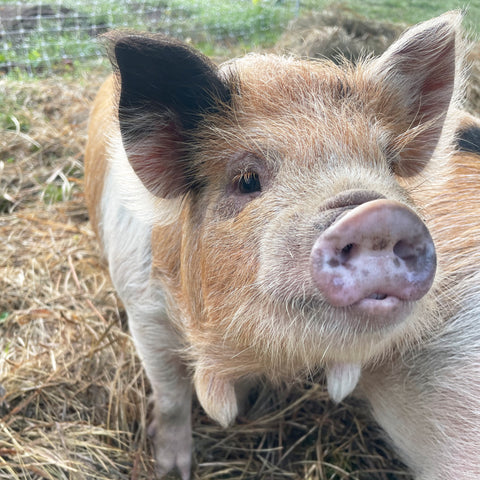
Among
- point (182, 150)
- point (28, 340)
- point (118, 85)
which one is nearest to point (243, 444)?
point (28, 340)

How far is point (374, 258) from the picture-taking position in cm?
146

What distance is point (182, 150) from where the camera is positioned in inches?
84.2

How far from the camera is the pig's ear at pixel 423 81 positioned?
2125 mm

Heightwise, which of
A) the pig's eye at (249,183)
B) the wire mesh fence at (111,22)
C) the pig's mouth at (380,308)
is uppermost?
the pig's eye at (249,183)

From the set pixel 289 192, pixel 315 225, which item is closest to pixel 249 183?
pixel 289 192

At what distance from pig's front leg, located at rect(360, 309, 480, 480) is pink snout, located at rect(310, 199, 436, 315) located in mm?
831

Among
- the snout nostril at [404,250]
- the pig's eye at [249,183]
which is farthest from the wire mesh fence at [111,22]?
the snout nostril at [404,250]

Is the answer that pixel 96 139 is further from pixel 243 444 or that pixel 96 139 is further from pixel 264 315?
pixel 264 315

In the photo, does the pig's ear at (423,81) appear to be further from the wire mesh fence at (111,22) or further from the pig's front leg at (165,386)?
the wire mesh fence at (111,22)

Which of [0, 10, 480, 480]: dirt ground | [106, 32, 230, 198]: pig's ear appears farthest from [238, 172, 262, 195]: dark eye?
[0, 10, 480, 480]: dirt ground

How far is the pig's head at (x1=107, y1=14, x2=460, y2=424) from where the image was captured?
60.6 inches

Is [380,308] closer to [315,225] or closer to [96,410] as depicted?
[315,225]

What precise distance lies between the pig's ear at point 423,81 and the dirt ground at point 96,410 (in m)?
0.85

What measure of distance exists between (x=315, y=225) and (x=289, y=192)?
0.83 feet
